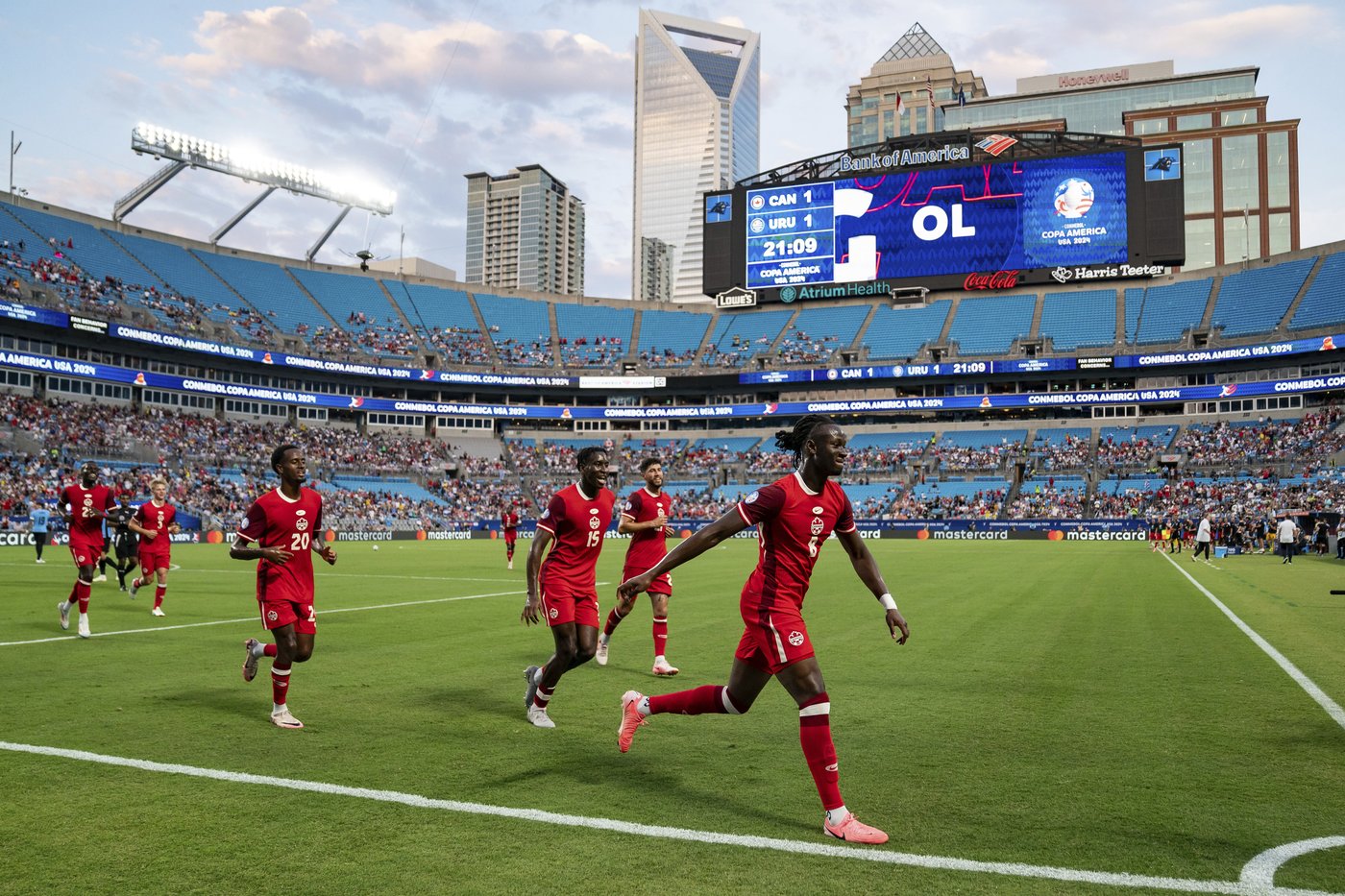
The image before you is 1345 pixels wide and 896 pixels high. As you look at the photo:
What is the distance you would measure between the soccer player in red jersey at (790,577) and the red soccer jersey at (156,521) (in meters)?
14.0

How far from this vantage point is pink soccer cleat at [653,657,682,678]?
10922 mm

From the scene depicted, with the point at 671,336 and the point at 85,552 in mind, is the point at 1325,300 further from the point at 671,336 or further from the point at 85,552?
the point at 85,552

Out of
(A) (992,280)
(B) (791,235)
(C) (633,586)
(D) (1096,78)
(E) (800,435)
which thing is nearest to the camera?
(C) (633,586)

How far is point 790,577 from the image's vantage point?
235 inches

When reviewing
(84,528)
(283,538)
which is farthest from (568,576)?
(84,528)

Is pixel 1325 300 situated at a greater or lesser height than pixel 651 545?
greater

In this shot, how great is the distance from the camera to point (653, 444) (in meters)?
79.6

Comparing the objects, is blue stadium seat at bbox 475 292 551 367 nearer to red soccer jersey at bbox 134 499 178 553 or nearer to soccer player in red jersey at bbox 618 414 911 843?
red soccer jersey at bbox 134 499 178 553

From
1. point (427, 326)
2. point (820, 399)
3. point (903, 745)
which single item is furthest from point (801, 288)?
point (903, 745)

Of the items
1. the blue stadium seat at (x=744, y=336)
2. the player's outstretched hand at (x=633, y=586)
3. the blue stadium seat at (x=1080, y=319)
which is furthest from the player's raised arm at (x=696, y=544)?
the blue stadium seat at (x=744, y=336)

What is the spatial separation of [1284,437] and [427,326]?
65.4 m

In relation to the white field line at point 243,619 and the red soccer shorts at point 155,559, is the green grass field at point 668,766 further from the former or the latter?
the red soccer shorts at point 155,559

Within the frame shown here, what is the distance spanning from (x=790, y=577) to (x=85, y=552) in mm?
12796

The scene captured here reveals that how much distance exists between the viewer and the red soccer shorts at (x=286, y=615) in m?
8.23
